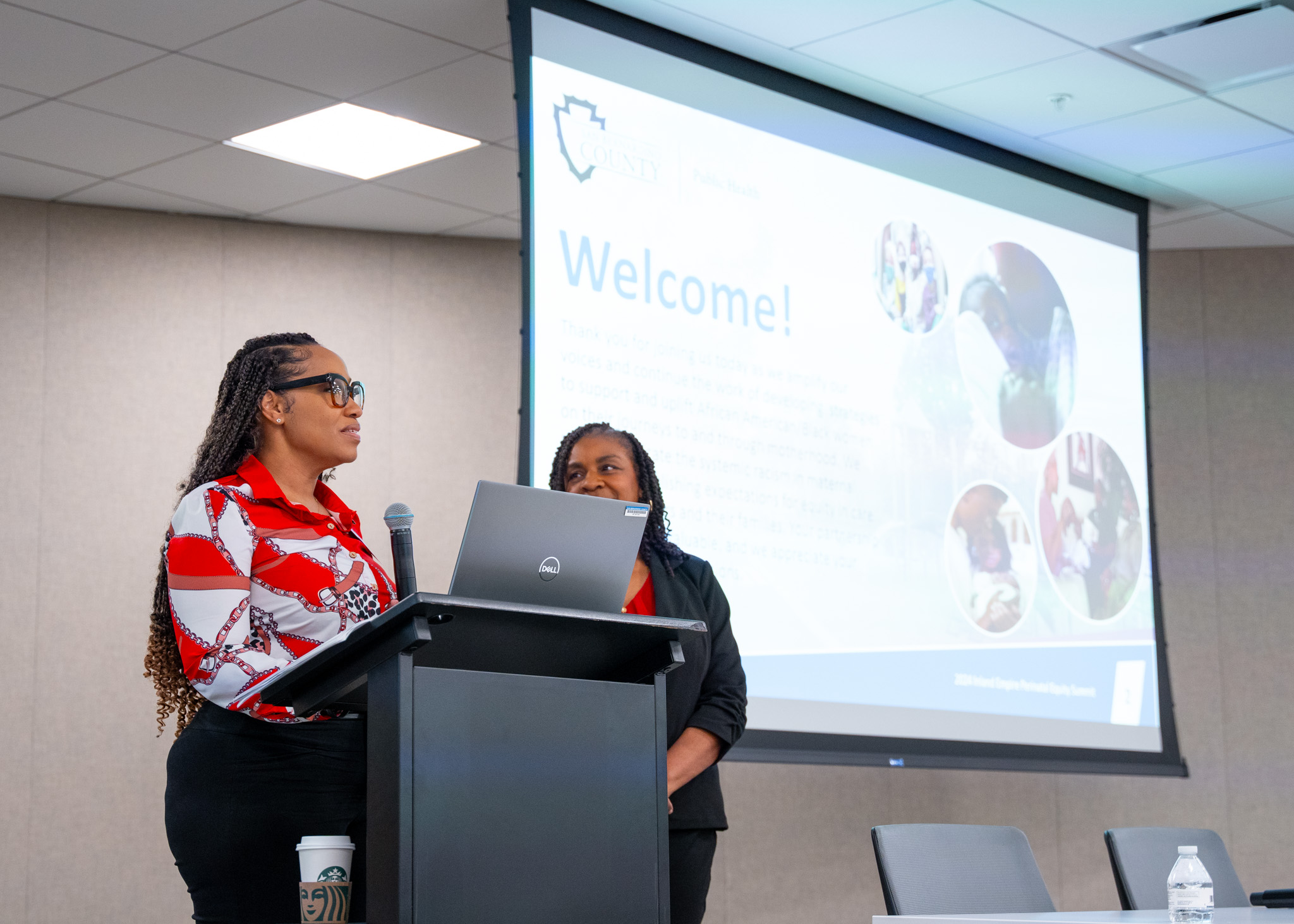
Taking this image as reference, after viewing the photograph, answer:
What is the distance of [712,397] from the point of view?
3812mm

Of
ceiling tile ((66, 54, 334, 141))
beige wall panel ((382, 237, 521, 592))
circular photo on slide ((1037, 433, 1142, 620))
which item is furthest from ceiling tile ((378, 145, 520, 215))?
circular photo on slide ((1037, 433, 1142, 620))

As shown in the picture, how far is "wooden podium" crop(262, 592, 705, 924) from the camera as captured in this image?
1406 millimetres

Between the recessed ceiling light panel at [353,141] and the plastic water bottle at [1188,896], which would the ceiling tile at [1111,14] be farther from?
the plastic water bottle at [1188,896]

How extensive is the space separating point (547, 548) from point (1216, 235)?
4923 millimetres

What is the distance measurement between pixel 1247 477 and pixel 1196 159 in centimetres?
149

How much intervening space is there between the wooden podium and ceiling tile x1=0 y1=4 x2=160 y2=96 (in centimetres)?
267

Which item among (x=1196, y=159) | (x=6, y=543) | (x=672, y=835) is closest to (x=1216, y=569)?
(x=1196, y=159)

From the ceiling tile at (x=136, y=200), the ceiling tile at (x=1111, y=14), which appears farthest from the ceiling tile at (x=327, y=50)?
the ceiling tile at (x=1111, y=14)

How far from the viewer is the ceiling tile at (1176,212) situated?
5422 millimetres

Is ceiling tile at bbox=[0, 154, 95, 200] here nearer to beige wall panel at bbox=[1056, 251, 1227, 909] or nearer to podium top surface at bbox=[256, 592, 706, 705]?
podium top surface at bbox=[256, 592, 706, 705]

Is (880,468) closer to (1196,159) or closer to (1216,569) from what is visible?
(1196,159)

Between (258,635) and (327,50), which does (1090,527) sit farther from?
(258,635)

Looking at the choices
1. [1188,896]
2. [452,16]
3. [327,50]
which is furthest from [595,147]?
[1188,896]

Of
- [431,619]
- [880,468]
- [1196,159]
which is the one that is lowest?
[431,619]
